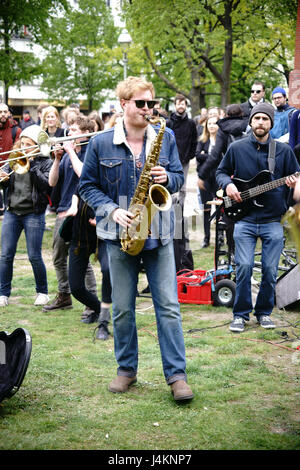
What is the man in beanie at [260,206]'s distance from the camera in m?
6.10

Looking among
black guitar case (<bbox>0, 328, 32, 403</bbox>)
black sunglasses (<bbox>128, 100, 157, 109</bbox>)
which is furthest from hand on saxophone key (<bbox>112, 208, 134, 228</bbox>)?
black guitar case (<bbox>0, 328, 32, 403</bbox>)

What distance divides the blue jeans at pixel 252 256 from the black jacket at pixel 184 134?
396cm

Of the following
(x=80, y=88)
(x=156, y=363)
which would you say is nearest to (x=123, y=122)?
(x=156, y=363)

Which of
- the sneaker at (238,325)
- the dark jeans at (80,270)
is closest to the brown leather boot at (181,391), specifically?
the dark jeans at (80,270)

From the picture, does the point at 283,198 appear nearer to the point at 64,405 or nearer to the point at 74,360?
the point at 74,360

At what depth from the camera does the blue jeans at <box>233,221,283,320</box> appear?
6113 mm

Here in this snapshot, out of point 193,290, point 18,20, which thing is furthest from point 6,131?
point 193,290

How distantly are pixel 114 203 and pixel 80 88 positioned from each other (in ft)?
105

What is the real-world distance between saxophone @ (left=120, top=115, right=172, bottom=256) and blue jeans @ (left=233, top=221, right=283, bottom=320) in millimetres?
2114

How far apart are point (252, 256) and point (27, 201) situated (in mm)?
2707

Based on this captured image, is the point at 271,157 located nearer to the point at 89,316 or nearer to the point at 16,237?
the point at 89,316

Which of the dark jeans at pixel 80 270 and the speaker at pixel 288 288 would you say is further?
the speaker at pixel 288 288

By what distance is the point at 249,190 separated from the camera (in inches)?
242

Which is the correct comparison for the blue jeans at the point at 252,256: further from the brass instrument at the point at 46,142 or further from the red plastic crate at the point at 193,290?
the brass instrument at the point at 46,142
